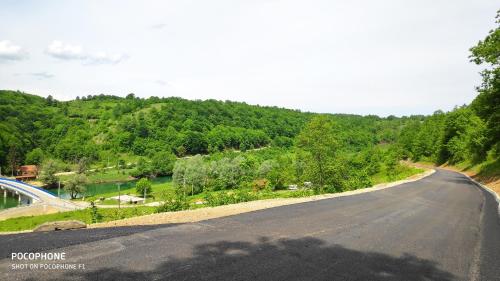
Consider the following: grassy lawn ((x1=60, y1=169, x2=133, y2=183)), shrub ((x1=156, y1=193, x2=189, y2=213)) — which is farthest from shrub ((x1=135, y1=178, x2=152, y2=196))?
shrub ((x1=156, y1=193, x2=189, y2=213))

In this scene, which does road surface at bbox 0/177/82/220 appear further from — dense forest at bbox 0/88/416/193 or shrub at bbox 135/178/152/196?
dense forest at bbox 0/88/416/193

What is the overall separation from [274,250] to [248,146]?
178 metres

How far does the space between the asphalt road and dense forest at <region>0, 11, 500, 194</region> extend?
1548cm

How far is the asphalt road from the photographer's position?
5.94 meters

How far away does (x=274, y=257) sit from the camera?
7.10 metres

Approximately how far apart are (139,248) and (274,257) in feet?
9.88

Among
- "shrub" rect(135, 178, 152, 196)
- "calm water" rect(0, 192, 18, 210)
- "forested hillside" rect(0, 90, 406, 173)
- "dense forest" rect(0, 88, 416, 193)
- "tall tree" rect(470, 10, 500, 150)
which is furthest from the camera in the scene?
"forested hillside" rect(0, 90, 406, 173)

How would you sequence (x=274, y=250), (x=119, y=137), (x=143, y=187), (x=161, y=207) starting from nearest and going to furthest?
A: (x=274, y=250) → (x=161, y=207) → (x=143, y=187) → (x=119, y=137)

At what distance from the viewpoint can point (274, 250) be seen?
761 centimetres

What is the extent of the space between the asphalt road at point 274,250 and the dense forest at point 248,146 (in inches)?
610

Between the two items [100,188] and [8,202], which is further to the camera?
[100,188]

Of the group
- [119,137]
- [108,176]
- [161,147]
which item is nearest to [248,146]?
[161,147]

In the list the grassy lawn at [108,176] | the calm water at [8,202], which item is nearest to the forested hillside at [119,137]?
the grassy lawn at [108,176]

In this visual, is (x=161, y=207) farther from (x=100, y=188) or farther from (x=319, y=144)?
(x=100, y=188)
